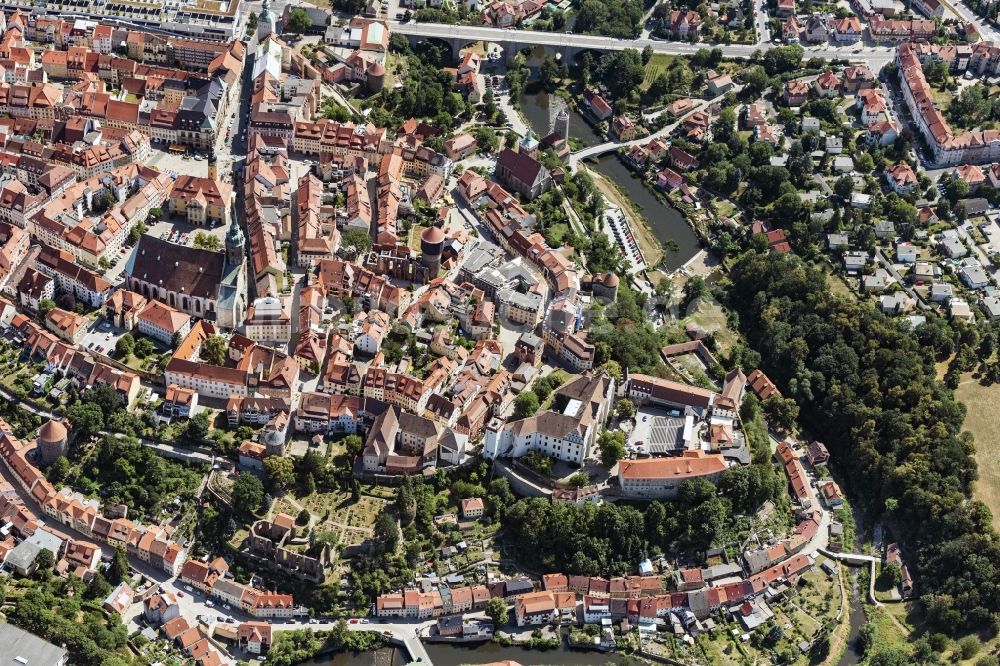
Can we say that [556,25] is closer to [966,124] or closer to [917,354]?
[966,124]

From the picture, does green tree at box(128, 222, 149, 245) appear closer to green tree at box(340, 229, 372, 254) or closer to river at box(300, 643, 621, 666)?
green tree at box(340, 229, 372, 254)

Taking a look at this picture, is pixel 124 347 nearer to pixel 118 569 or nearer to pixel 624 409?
pixel 118 569

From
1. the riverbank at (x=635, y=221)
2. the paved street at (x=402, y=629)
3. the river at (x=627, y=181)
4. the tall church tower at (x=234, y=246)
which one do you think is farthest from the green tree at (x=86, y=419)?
the river at (x=627, y=181)

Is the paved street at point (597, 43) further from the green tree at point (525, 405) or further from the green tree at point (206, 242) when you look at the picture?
the green tree at point (525, 405)

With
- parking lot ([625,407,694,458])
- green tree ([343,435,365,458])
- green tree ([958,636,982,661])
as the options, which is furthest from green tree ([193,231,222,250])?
green tree ([958,636,982,661])

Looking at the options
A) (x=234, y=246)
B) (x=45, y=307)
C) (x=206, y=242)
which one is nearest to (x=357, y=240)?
(x=234, y=246)
